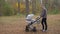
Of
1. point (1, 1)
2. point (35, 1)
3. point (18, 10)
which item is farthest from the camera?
point (35, 1)

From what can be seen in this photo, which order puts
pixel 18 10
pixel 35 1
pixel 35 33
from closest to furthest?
pixel 35 33 → pixel 18 10 → pixel 35 1

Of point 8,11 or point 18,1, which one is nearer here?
point 8,11

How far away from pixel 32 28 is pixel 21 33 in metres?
0.90

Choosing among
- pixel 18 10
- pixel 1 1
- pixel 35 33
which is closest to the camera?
pixel 35 33

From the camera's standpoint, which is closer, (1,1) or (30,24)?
(30,24)

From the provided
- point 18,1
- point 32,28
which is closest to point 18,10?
point 18,1

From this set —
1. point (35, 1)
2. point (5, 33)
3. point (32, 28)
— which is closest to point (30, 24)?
point (32, 28)

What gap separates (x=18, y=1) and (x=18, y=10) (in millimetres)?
2312

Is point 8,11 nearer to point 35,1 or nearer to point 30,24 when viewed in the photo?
point 35,1

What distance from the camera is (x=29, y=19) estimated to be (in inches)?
503

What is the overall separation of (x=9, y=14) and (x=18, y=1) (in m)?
4.72

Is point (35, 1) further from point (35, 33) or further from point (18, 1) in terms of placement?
point (35, 33)

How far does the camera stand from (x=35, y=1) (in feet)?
127

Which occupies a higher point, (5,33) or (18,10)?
(5,33)
